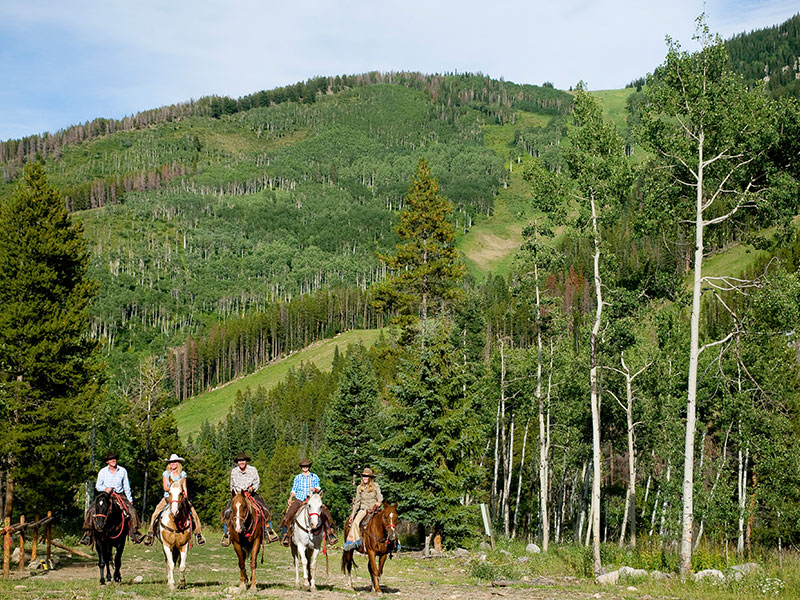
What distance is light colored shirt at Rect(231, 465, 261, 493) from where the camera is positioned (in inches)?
662

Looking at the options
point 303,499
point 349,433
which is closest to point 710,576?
point 303,499

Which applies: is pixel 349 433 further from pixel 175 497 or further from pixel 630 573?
pixel 175 497

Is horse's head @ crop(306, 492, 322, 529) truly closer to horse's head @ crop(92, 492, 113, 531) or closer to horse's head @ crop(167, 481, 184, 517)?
horse's head @ crop(167, 481, 184, 517)

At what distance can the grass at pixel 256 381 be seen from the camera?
149 metres

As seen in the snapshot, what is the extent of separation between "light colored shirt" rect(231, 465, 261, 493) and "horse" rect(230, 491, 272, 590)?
0.20 m

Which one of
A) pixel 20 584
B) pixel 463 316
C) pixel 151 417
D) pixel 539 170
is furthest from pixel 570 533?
pixel 20 584

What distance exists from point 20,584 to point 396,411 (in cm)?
1767

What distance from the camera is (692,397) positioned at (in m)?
21.1

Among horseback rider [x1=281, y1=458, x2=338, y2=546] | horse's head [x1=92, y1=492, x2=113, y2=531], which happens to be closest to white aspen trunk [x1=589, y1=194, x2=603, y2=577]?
horseback rider [x1=281, y1=458, x2=338, y2=546]

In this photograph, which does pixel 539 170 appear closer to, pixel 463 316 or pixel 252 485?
pixel 252 485

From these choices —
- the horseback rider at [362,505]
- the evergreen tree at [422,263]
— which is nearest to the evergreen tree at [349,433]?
the evergreen tree at [422,263]

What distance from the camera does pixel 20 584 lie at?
54.6 feet

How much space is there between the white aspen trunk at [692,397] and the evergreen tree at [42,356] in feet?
79.9

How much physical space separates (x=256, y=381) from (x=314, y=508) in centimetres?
15658
